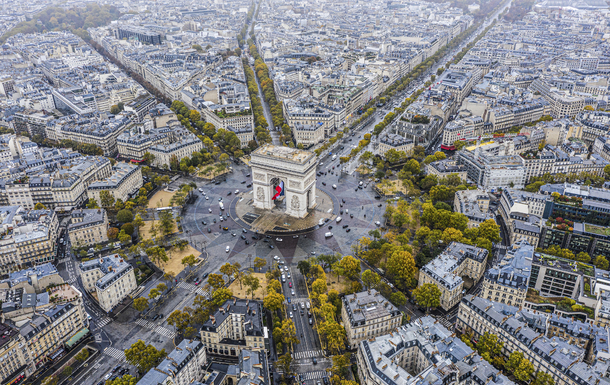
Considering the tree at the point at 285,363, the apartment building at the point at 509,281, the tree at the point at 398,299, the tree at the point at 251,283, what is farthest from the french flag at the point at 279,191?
the apartment building at the point at 509,281

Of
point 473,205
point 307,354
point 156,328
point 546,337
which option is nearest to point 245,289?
point 156,328

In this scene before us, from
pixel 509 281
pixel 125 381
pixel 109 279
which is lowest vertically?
pixel 125 381

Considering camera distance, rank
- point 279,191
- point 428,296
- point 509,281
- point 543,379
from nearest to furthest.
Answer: point 543,379 → point 509,281 → point 428,296 → point 279,191

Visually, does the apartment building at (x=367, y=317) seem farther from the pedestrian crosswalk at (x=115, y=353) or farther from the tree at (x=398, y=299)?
the pedestrian crosswalk at (x=115, y=353)

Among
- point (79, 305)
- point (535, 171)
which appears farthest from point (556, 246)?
point (79, 305)

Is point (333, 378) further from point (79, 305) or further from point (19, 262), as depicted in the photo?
point (19, 262)

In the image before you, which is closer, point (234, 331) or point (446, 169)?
point (234, 331)

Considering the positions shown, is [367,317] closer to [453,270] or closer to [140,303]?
[453,270]
